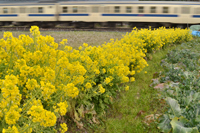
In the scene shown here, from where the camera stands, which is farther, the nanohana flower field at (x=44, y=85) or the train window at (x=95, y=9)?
the train window at (x=95, y=9)

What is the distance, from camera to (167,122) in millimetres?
2936

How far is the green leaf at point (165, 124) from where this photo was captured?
285 centimetres

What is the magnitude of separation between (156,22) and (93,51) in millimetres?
14863

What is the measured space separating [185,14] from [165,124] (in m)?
16.1

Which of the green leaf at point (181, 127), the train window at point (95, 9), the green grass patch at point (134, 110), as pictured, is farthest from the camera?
the train window at point (95, 9)

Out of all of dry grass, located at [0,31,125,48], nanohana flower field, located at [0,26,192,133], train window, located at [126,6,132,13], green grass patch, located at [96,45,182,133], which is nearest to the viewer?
nanohana flower field, located at [0,26,192,133]

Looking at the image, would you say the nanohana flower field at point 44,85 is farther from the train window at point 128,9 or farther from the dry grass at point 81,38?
the train window at point 128,9

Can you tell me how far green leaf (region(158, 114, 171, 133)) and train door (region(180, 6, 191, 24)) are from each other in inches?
623

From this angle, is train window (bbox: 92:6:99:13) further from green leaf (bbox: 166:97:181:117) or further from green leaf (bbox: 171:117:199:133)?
green leaf (bbox: 171:117:199:133)

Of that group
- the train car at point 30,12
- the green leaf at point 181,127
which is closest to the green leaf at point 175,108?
the green leaf at point 181,127

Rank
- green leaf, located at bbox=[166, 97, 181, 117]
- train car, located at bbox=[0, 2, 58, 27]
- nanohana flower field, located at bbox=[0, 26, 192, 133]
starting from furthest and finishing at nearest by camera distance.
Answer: train car, located at bbox=[0, 2, 58, 27], green leaf, located at bbox=[166, 97, 181, 117], nanohana flower field, located at bbox=[0, 26, 192, 133]

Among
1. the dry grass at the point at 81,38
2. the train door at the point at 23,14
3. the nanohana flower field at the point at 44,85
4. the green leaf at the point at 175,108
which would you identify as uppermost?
the nanohana flower field at the point at 44,85

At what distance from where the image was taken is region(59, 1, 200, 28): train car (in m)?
16.7

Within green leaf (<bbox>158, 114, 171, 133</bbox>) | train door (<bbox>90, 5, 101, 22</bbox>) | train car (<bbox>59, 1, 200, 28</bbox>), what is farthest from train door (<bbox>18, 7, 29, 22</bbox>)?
green leaf (<bbox>158, 114, 171, 133</bbox>)
